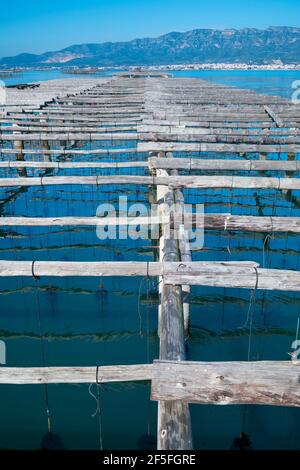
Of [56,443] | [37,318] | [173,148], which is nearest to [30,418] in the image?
[56,443]

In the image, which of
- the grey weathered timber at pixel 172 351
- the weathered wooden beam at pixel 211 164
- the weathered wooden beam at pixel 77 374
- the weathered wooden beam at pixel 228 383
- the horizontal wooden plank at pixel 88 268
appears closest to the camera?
the weathered wooden beam at pixel 228 383

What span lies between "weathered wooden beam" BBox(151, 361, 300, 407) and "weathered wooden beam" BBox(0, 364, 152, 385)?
126cm

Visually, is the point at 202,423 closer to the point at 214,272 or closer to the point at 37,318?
the point at 214,272

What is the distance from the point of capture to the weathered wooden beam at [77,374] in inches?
163

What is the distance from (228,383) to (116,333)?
5077 millimetres

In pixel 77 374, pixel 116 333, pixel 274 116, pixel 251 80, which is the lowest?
pixel 116 333

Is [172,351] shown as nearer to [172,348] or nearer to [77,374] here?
[172,348]

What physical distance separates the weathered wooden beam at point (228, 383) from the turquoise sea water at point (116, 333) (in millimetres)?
3211

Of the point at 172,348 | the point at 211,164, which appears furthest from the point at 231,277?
the point at 211,164

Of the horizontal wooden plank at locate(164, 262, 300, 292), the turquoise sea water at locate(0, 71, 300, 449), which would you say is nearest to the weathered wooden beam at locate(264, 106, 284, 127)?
the turquoise sea water at locate(0, 71, 300, 449)

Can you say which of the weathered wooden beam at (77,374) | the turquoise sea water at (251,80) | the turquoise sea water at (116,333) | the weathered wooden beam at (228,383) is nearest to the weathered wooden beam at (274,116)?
the turquoise sea water at (116,333)

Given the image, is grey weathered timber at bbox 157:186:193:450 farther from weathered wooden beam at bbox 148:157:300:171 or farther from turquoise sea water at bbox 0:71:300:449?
weathered wooden beam at bbox 148:157:300:171

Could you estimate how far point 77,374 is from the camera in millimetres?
4238

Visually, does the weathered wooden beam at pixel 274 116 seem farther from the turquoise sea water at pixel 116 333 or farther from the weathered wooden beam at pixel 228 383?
the weathered wooden beam at pixel 228 383
